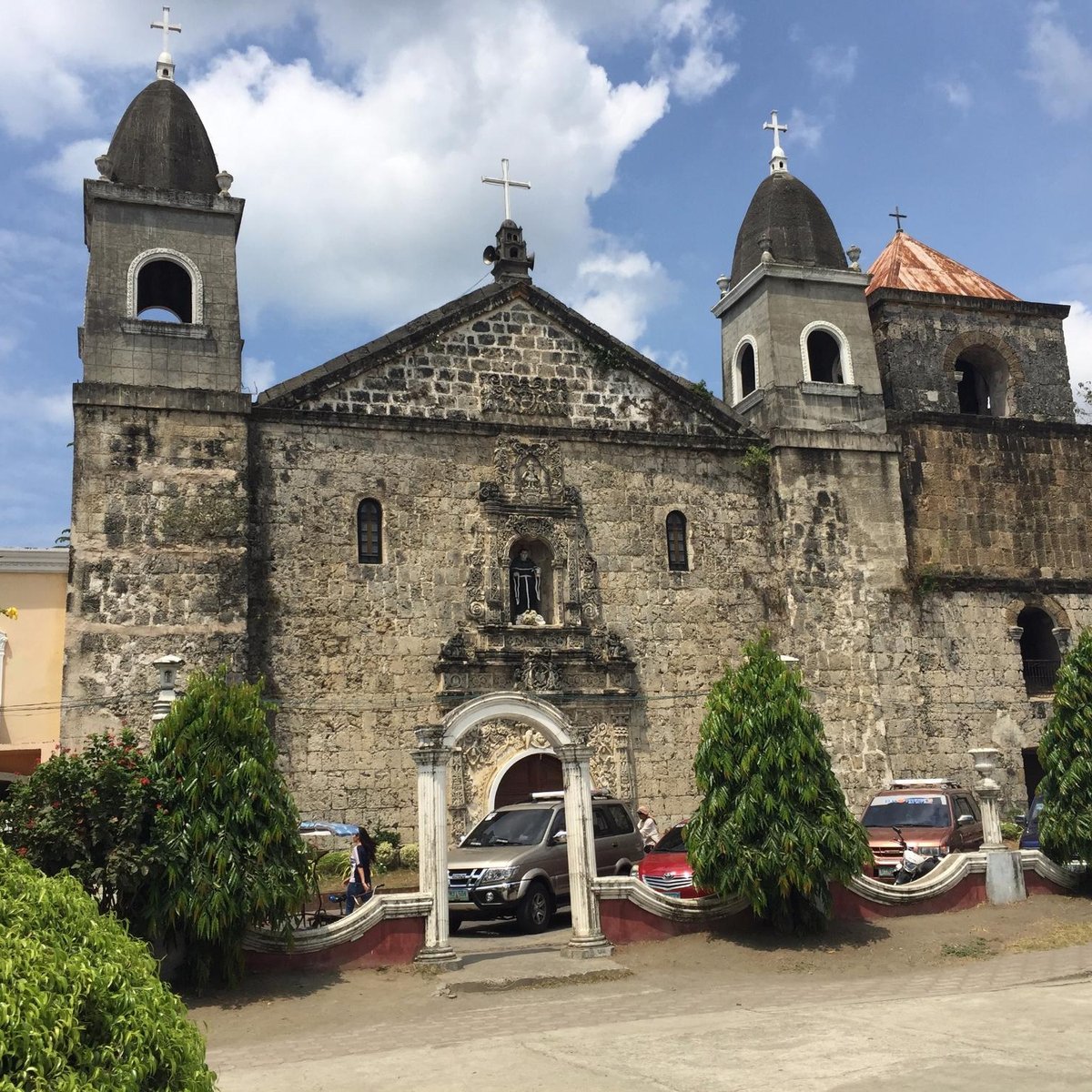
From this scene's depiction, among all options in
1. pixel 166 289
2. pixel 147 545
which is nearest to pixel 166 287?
pixel 166 289

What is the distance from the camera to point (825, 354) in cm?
2269

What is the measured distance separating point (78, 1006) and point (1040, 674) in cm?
2094

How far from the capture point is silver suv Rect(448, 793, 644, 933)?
13.3 meters

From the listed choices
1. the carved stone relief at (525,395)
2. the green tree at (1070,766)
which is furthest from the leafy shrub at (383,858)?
the green tree at (1070,766)

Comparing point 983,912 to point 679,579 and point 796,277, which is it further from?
point 796,277

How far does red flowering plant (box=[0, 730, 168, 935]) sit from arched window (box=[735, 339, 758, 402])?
15.1 m

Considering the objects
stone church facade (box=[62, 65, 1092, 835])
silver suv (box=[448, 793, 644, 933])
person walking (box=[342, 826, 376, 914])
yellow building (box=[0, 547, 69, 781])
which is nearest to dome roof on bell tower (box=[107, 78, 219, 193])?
stone church facade (box=[62, 65, 1092, 835])

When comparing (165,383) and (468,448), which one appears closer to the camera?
(165,383)

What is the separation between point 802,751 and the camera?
42.6 ft

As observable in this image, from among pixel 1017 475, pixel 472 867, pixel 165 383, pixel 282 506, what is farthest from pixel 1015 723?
pixel 165 383

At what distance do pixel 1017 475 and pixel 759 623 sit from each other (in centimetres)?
619

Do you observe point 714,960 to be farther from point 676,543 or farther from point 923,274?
point 923,274

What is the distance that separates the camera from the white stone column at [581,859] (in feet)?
40.0

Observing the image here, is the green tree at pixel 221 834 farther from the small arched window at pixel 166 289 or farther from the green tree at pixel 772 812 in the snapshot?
the small arched window at pixel 166 289
